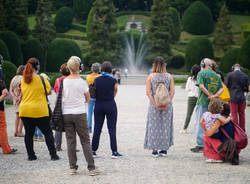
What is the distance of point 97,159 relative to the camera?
6480 mm

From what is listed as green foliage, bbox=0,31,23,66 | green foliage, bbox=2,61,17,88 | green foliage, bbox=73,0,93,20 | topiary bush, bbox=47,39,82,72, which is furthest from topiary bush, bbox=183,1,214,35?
green foliage, bbox=2,61,17,88

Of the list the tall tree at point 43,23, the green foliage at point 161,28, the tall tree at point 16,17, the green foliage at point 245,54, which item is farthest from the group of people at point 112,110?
the green foliage at point 161,28

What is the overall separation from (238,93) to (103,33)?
34.2 metres

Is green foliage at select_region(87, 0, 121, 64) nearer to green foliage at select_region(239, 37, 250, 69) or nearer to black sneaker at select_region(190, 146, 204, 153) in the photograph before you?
green foliage at select_region(239, 37, 250, 69)

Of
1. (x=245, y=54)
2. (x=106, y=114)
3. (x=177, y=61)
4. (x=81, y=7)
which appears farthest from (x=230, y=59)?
(x=81, y=7)

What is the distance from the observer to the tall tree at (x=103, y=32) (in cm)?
4147

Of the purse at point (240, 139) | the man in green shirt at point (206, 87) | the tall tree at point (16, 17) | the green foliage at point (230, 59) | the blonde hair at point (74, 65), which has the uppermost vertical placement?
the tall tree at point (16, 17)

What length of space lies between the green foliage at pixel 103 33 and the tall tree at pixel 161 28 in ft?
14.9

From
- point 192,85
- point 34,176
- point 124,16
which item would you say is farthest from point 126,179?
point 124,16

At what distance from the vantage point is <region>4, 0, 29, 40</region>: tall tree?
37938 mm

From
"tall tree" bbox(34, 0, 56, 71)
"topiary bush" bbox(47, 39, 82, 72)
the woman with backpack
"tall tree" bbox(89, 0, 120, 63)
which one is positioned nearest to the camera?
the woman with backpack

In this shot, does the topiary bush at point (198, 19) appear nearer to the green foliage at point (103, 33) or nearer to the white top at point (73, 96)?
the green foliage at point (103, 33)

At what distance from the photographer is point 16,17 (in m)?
38.2

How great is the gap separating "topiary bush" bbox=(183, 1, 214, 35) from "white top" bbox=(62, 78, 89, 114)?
168 feet
